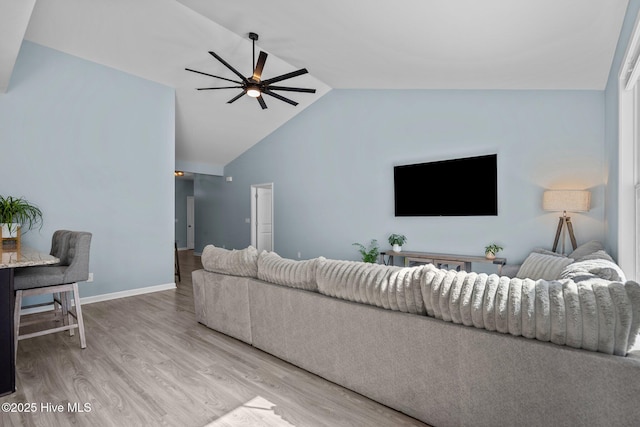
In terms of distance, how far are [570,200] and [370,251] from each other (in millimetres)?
2807

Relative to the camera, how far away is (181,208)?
36.5 ft

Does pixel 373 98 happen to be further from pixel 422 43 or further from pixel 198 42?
pixel 198 42

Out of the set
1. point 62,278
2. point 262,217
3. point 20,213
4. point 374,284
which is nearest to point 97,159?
point 20,213

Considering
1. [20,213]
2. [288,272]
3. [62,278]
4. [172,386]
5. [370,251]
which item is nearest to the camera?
[172,386]

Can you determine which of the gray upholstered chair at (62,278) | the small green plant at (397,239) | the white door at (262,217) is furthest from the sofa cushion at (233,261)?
the white door at (262,217)

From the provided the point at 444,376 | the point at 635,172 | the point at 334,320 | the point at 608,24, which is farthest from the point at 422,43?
the point at 444,376

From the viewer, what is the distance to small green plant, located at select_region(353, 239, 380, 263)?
5.30m

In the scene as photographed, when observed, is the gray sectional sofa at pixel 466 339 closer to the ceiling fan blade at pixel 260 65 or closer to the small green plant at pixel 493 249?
the small green plant at pixel 493 249

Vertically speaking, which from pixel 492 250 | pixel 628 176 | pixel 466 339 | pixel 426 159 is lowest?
pixel 466 339

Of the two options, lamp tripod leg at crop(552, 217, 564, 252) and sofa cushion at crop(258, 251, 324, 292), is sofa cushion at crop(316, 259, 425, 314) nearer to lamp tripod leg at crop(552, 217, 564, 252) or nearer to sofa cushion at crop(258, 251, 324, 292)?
sofa cushion at crop(258, 251, 324, 292)

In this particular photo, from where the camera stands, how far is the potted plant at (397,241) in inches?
202

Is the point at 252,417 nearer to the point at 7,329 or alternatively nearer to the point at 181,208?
the point at 7,329

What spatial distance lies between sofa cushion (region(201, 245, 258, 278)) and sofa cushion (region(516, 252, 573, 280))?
2.34 metres

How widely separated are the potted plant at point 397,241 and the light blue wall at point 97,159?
135 inches
